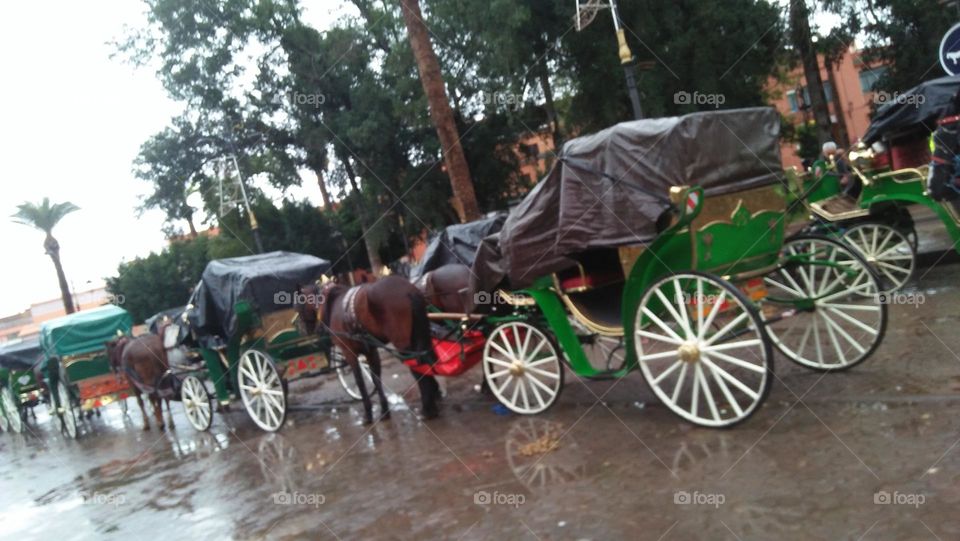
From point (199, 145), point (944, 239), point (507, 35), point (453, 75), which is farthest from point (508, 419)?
point (199, 145)

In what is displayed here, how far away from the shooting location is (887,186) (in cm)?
853

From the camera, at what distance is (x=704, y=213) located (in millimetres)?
5488

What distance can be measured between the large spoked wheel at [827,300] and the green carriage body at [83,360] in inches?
437

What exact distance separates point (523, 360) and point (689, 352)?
1.92 m

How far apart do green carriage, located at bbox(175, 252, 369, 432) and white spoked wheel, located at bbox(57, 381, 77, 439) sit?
446 cm

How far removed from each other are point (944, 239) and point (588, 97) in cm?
1132

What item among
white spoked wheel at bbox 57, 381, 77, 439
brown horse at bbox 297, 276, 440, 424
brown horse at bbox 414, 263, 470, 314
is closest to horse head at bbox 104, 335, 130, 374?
white spoked wheel at bbox 57, 381, 77, 439

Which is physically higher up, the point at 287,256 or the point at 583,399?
the point at 287,256

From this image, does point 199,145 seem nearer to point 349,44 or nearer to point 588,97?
point 349,44

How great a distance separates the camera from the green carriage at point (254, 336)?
30.2 feet

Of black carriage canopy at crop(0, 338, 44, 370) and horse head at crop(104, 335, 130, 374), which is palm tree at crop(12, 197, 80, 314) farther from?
horse head at crop(104, 335, 130, 374)

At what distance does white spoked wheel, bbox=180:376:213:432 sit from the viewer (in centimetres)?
1019

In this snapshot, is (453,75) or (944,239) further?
(453,75)

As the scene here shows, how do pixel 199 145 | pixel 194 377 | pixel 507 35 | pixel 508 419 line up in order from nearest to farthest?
pixel 508 419
pixel 194 377
pixel 507 35
pixel 199 145
